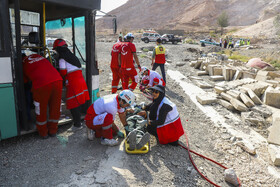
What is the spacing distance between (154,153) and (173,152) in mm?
370

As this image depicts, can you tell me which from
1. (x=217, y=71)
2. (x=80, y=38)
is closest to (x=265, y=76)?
(x=217, y=71)

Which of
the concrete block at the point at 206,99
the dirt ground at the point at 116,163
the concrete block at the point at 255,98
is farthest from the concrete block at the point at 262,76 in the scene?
the dirt ground at the point at 116,163

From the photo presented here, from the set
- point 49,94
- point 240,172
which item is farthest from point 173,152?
point 49,94

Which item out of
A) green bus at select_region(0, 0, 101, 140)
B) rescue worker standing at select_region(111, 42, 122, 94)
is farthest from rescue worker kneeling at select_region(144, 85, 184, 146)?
rescue worker standing at select_region(111, 42, 122, 94)

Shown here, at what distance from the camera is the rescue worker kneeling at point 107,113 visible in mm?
3496

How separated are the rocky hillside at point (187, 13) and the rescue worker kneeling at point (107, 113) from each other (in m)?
64.1

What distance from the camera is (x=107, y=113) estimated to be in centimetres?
358

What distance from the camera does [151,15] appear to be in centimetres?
7969

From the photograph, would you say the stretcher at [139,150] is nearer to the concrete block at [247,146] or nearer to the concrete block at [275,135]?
the concrete block at [247,146]

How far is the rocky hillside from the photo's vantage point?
6736 centimetres

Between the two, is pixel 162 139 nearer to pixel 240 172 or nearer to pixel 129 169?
pixel 129 169

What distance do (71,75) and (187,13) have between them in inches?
3131

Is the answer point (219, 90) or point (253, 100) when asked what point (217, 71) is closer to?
point (219, 90)

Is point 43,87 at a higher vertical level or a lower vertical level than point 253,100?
higher
